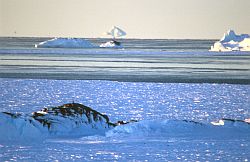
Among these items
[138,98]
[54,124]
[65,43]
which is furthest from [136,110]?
[65,43]

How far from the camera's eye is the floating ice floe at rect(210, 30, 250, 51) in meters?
22.8

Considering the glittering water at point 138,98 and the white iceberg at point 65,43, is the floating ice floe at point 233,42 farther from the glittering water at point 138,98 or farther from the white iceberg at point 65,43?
the glittering water at point 138,98

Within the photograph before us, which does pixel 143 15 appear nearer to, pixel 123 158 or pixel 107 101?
pixel 107 101

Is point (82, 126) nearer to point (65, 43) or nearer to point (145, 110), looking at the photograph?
point (145, 110)

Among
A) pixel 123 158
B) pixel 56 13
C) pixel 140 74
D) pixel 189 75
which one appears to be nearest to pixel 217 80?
pixel 189 75

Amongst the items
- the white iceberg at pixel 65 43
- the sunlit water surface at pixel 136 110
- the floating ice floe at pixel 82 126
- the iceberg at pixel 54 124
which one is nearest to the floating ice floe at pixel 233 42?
the white iceberg at pixel 65 43

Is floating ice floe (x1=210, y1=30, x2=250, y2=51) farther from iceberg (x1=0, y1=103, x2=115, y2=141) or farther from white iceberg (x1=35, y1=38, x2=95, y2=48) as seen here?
iceberg (x1=0, y1=103, x2=115, y2=141)

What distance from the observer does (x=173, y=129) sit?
6.00 metres

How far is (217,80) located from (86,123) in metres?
6.59

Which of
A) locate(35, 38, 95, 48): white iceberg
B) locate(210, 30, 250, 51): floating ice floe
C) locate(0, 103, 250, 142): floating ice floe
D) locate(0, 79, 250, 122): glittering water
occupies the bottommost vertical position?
locate(0, 103, 250, 142): floating ice floe

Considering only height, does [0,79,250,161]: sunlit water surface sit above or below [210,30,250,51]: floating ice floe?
below

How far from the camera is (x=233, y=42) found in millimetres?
23953

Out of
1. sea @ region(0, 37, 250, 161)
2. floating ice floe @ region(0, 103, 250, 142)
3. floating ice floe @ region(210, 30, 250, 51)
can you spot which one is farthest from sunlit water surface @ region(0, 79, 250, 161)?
floating ice floe @ region(210, 30, 250, 51)

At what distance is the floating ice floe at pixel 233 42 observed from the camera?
22.8 m
